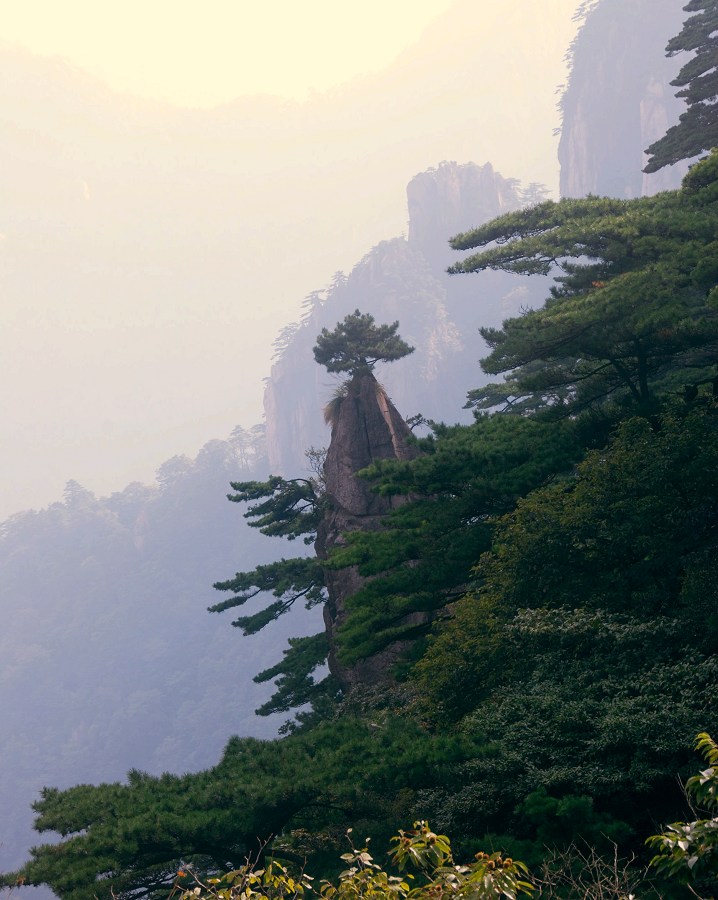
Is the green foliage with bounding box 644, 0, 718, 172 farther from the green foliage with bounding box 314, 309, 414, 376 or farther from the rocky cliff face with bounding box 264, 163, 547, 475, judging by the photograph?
the rocky cliff face with bounding box 264, 163, 547, 475

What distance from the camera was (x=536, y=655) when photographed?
13023 millimetres

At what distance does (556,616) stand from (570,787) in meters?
2.82

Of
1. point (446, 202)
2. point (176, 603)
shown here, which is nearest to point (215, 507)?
point (176, 603)

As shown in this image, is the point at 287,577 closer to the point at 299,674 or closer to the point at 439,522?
the point at 299,674

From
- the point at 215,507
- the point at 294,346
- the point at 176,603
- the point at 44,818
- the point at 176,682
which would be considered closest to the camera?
the point at 44,818

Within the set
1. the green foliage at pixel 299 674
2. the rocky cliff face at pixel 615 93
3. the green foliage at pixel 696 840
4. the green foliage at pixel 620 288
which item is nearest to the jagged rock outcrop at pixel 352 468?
the green foliage at pixel 299 674

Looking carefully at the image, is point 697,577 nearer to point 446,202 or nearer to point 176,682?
point 176,682

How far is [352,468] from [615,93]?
12509 centimetres

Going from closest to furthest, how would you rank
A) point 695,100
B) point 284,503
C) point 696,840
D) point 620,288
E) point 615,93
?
point 696,840 < point 620,288 < point 695,100 < point 284,503 < point 615,93

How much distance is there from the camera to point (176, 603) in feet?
412

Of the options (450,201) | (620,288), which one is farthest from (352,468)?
(450,201)

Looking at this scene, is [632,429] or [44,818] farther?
[632,429]

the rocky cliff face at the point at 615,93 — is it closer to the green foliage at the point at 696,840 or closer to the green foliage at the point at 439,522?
the green foliage at the point at 439,522

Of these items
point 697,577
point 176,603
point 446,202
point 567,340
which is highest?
point 446,202
